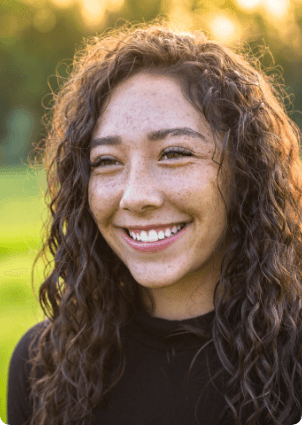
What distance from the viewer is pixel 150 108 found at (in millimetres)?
1919

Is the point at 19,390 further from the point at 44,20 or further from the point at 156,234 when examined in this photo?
the point at 44,20

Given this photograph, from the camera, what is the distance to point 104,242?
238cm

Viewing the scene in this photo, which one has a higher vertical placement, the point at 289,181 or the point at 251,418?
the point at 289,181

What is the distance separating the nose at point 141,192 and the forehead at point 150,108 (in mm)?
187

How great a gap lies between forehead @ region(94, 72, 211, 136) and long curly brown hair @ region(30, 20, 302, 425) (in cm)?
5

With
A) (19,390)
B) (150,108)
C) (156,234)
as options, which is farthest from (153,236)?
(19,390)

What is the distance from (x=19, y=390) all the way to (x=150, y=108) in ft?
5.22

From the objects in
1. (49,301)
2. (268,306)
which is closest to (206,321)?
(268,306)

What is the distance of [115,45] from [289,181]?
111cm

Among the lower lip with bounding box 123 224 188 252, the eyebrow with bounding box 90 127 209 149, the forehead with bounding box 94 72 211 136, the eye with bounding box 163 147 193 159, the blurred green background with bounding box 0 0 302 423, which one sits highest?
the blurred green background with bounding box 0 0 302 423

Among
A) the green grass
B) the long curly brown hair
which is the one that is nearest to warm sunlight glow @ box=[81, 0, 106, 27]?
the green grass

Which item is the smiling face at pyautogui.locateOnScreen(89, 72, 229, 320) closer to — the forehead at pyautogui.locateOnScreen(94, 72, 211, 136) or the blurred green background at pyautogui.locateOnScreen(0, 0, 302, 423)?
the forehead at pyautogui.locateOnScreen(94, 72, 211, 136)

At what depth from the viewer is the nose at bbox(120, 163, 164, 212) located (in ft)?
6.15

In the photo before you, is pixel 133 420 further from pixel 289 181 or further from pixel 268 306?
pixel 289 181
